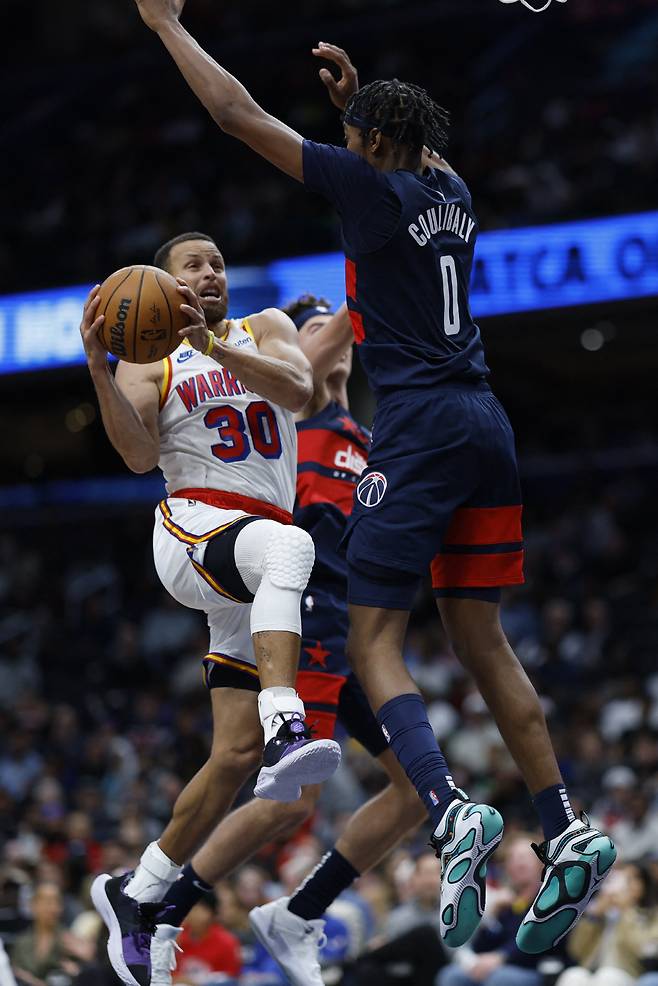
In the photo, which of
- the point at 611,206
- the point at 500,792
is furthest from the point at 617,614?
the point at 611,206

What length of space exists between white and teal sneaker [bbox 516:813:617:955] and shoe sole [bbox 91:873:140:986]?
155cm

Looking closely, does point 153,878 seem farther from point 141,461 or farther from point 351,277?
point 351,277

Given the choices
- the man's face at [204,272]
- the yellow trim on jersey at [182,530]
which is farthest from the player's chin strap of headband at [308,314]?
the yellow trim on jersey at [182,530]

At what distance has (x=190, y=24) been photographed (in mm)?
22047

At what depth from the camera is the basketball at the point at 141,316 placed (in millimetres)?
4766

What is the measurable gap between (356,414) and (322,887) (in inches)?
435

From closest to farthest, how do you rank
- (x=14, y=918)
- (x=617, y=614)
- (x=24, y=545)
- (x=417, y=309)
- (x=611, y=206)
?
(x=417, y=309)
(x=14, y=918)
(x=611, y=206)
(x=617, y=614)
(x=24, y=545)

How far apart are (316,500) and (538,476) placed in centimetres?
1230

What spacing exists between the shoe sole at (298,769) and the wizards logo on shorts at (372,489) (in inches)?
30.1

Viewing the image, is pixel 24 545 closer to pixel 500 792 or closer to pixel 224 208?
pixel 224 208

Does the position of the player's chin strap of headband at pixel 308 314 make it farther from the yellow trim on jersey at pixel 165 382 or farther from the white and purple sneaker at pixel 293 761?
A: the white and purple sneaker at pixel 293 761

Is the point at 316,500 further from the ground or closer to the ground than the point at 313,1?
closer to the ground

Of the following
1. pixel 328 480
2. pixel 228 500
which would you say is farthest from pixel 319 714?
pixel 228 500

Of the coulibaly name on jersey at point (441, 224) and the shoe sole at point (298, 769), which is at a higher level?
the coulibaly name on jersey at point (441, 224)
